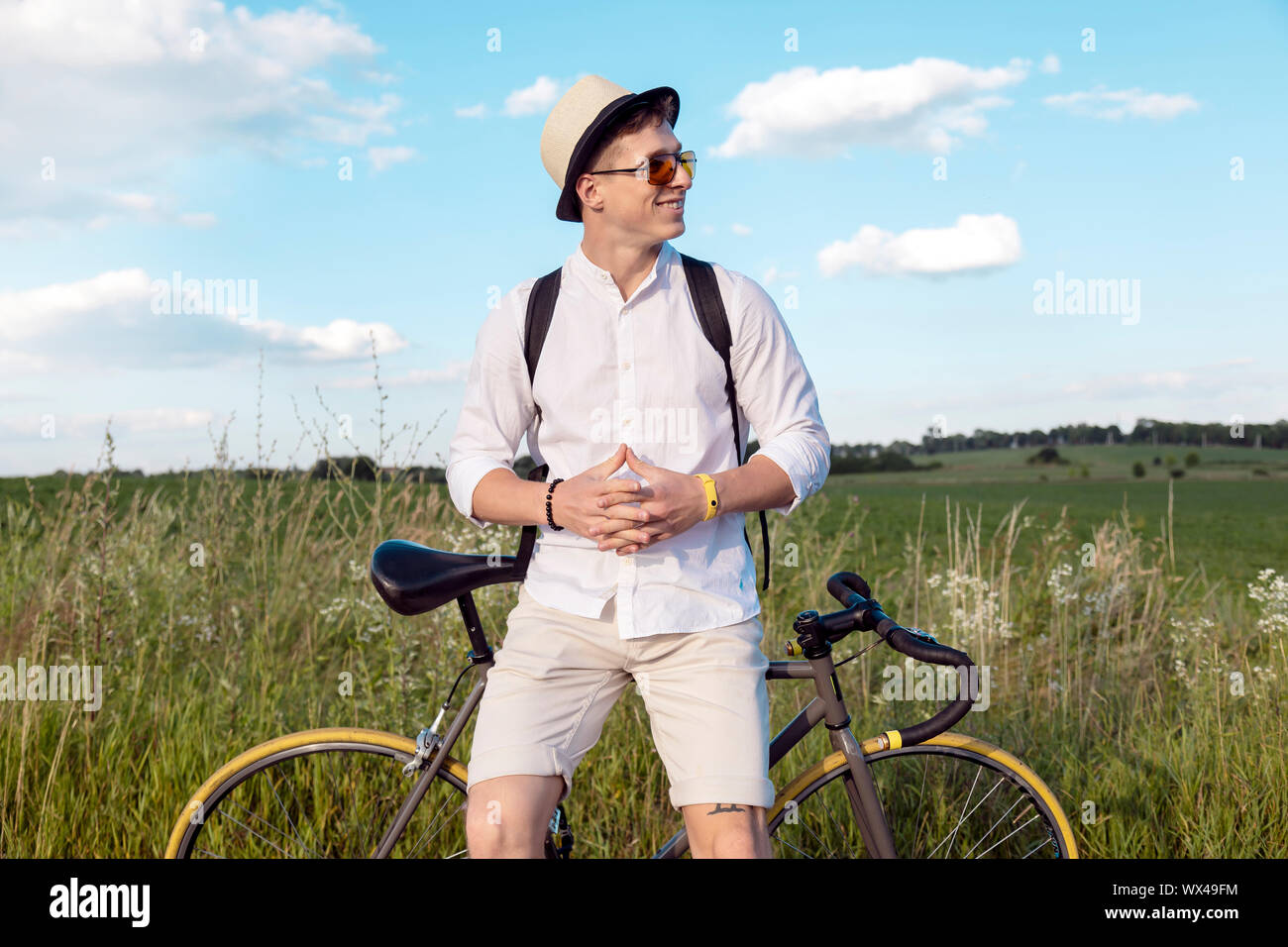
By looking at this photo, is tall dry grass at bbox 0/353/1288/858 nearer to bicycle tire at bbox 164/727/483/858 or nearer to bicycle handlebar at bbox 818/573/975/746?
bicycle tire at bbox 164/727/483/858

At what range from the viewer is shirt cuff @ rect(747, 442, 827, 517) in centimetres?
220

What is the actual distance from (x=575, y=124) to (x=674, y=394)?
0.75 m

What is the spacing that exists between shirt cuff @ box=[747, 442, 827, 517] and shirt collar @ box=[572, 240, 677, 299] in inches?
20.1

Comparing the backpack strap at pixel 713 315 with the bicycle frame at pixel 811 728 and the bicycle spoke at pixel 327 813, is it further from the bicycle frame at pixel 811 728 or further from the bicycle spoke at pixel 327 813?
the bicycle spoke at pixel 327 813

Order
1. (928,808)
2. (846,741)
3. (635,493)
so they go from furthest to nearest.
Answer: (928,808) → (846,741) → (635,493)

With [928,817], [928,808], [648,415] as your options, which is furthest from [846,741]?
[928,808]

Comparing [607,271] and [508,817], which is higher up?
[607,271]

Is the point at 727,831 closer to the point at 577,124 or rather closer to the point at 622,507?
the point at 622,507

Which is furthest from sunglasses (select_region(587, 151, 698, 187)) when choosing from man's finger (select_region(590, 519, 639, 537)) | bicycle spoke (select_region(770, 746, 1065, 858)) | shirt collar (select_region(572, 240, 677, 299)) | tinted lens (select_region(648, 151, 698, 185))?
bicycle spoke (select_region(770, 746, 1065, 858))

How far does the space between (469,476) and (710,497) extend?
0.65m

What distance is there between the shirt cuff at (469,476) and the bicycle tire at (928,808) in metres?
1.11

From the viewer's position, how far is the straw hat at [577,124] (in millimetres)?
2311

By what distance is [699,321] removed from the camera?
2.31 meters
